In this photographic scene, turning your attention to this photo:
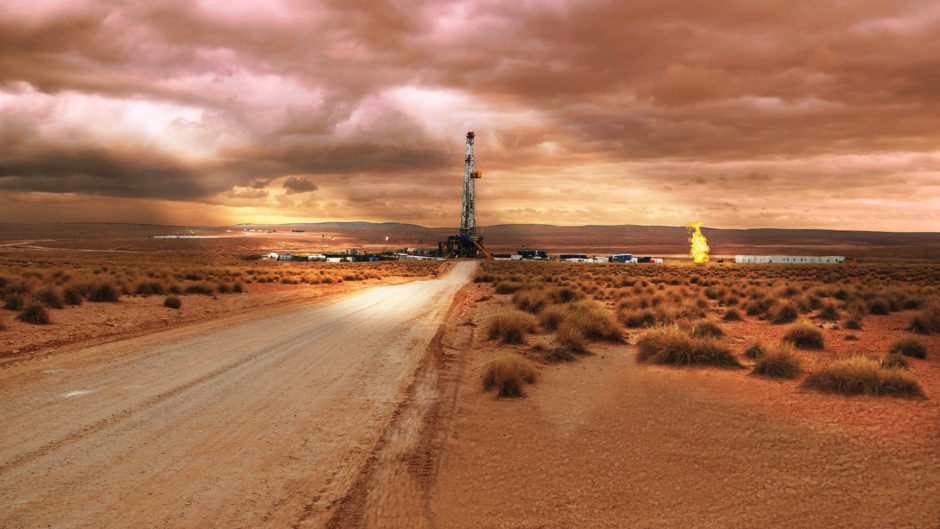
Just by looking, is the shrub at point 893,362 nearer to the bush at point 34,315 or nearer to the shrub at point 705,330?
the shrub at point 705,330

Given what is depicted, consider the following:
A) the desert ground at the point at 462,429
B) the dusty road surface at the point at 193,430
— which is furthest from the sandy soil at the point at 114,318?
the dusty road surface at the point at 193,430

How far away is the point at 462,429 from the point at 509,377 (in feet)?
6.50

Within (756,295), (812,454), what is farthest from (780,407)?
(756,295)

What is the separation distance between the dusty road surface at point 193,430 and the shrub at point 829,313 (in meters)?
13.6

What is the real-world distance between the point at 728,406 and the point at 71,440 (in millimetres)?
8264

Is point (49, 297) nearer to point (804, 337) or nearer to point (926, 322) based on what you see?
point (804, 337)

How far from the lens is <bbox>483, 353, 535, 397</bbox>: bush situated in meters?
8.34

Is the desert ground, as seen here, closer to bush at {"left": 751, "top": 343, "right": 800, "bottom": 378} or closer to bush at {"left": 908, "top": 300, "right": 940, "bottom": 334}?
bush at {"left": 751, "top": 343, "right": 800, "bottom": 378}

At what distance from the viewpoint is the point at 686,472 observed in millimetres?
5273

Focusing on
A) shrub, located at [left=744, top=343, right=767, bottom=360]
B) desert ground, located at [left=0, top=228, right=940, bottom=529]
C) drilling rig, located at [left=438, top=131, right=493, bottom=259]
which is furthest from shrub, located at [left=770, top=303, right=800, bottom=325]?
drilling rig, located at [left=438, top=131, right=493, bottom=259]

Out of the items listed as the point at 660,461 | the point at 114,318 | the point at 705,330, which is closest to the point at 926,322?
the point at 705,330

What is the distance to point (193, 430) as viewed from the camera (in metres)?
6.11

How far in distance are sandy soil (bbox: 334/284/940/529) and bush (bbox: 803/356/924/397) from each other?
1.01 feet

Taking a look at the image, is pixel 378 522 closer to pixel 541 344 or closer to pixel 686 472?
pixel 686 472
